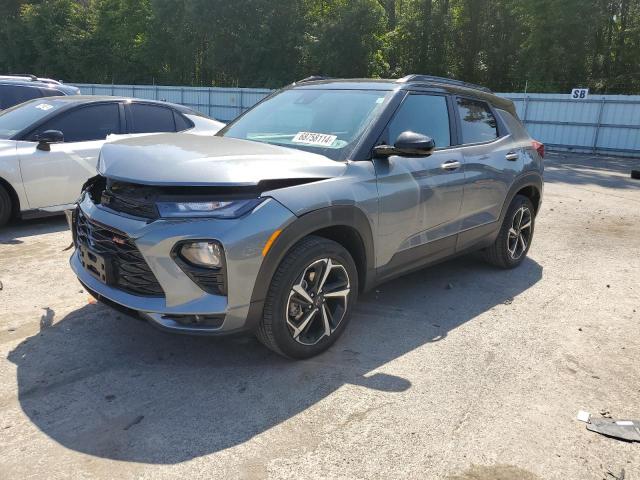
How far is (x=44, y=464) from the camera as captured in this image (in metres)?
2.56

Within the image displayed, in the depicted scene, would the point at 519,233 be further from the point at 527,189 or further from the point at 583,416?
the point at 583,416

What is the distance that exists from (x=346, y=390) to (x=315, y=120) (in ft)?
6.41

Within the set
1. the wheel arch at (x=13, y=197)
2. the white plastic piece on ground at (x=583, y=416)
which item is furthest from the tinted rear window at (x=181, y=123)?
the white plastic piece on ground at (x=583, y=416)

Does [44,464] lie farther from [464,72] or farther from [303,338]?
[464,72]

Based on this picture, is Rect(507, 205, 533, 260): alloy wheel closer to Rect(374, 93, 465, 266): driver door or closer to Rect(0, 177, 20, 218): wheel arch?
Rect(374, 93, 465, 266): driver door

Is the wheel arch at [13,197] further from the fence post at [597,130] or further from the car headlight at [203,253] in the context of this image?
the fence post at [597,130]

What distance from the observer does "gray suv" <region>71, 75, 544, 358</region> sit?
119 inches

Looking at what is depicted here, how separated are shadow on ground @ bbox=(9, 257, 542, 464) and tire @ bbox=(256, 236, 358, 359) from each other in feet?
0.51

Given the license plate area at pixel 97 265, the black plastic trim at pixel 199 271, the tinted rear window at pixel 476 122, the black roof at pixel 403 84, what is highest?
the black roof at pixel 403 84

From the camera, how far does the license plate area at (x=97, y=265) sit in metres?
3.24

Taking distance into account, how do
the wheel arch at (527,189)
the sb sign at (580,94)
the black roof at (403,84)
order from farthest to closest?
the sb sign at (580,94), the wheel arch at (527,189), the black roof at (403,84)

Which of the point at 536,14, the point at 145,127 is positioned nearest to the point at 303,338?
the point at 145,127

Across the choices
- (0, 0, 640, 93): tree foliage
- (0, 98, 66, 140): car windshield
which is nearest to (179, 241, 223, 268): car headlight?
(0, 98, 66, 140): car windshield

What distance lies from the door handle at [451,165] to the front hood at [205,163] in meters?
1.10
